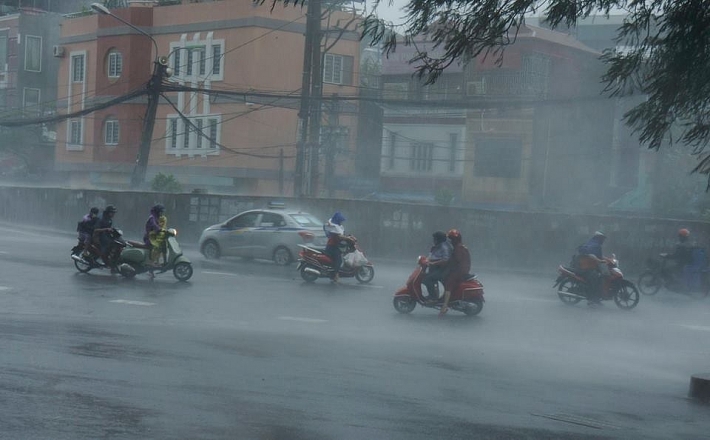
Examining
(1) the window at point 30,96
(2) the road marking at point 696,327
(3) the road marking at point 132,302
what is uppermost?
(1) the window at point 30,96

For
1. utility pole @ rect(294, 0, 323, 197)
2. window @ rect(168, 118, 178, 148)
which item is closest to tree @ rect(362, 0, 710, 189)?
utility pole @ rect(294, 0, 323, 197)

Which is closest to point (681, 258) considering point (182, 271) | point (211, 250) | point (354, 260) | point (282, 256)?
point (354, 260)

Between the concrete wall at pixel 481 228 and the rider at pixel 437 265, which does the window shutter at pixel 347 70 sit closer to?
the concrete wall at pixel 481 228

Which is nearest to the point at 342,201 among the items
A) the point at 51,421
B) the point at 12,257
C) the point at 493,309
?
the point at 12,257

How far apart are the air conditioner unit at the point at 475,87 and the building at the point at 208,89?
18.9 ft

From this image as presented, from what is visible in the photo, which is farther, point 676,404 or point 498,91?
point 498,91

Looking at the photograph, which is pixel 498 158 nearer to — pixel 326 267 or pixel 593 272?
pixel 326 267

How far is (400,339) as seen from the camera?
1367cm

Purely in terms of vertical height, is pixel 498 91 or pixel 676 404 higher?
pixel 498 91

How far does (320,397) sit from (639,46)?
4558 millimetres

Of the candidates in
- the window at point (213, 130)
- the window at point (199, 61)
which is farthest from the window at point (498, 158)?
the window at point (199, 61)

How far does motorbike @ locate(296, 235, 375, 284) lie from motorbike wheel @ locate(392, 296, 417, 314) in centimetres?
469

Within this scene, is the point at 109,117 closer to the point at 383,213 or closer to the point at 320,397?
the point at 383,213

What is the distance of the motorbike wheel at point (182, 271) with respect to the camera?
2048cm
